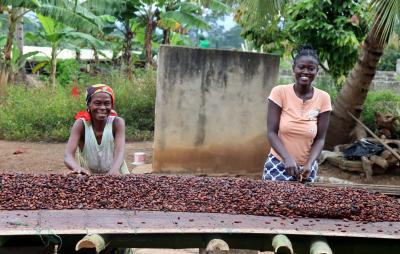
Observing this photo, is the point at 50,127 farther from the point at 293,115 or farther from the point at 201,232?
the point at 201,232

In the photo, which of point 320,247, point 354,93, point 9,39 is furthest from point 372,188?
point 9,39

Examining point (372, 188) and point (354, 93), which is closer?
point (372, 188)

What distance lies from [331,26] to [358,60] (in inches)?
38.9

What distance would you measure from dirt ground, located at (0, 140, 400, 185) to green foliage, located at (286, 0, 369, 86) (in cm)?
186

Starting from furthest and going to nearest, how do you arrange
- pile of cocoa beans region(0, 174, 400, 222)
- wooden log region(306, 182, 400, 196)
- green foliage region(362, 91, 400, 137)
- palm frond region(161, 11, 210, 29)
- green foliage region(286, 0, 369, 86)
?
1. palm frond region(161, 11, 210, 29)
2. green foliage region(362, 91, 400, 137)
3. green foliage region(286, 0, 369, 86)
4. wooden log region(306, 182, 400, 196)
5. pile of cocoa beans region(0, 174, 400, 222)

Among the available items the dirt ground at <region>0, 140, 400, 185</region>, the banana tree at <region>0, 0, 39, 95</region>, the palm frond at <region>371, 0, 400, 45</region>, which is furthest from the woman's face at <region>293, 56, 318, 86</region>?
the banana tree at <region>0, 0, 39, 95</region>

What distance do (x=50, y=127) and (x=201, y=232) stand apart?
844cm

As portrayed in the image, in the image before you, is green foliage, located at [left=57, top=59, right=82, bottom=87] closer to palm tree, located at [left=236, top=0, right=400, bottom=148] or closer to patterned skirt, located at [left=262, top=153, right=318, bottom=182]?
palm tree, located at [left=236, top=0, right=400, bottom=148]

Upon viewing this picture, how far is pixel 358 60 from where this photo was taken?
7.52 m

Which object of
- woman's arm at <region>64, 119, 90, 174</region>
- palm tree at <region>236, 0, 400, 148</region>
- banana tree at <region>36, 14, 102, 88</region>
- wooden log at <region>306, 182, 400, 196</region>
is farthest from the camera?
banana tree at <region>36, 14, 102, 88</region>

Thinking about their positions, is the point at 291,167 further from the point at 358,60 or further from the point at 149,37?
the point at 149,37

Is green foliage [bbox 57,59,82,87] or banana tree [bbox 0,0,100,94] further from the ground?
banana tree [bbox 0,0,100,94]

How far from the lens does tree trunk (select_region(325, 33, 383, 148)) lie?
734 cm

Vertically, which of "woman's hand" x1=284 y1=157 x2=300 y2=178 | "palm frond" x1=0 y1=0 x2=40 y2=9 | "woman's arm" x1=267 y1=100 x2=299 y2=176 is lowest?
"woman's hand" x1=284 y1=157 x2=300 y2=178
